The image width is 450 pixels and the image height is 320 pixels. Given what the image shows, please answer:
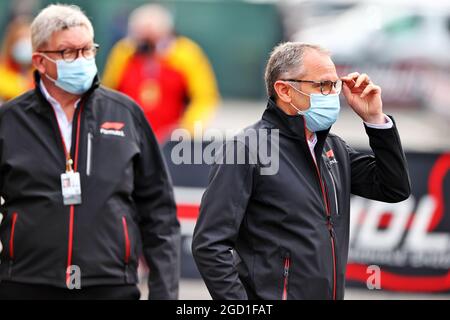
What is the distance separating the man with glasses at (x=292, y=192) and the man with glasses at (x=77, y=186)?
0.78 metres

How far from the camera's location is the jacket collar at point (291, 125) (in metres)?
4.36

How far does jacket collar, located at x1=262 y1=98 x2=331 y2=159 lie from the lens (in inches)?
172

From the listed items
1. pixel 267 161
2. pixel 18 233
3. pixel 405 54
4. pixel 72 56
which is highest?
pixel 405 54

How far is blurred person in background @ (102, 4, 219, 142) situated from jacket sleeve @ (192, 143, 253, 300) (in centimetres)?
521

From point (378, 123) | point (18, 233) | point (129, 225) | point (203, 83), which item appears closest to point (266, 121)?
point (378, 123)

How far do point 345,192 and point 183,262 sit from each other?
442 cm

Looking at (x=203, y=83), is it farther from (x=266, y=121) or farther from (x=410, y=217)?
(x=266, y=121)

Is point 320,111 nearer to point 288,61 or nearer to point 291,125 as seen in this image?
point 291,125

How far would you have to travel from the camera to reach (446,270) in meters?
8.47

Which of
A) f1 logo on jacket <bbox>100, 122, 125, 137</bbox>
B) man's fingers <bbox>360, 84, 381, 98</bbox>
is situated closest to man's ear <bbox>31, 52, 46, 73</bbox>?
f1 logo on jacket <bbox>100, 122, 125, 137</bbox>

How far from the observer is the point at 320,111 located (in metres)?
4.41

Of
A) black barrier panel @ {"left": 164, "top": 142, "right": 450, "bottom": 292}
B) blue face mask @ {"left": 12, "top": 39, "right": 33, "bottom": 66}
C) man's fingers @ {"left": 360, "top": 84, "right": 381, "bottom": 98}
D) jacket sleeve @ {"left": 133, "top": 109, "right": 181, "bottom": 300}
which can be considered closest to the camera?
man's fingers @ {"left": 360, "top": 84, "right": 381, "bottom": 98}

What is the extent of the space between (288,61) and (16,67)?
18.4 feet

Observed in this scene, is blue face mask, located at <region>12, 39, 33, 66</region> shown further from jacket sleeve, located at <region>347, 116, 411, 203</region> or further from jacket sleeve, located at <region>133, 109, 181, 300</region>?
jacket sleeve, located at <region>347, 116, 411, 203</region>
